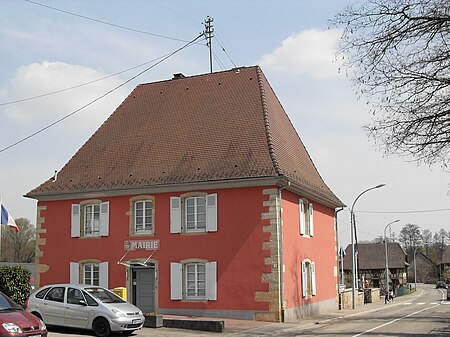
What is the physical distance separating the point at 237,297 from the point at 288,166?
588 cm

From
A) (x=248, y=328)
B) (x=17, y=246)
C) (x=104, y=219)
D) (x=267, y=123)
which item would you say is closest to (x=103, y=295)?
(x=248, y=328)

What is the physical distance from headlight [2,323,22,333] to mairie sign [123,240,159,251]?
12.7 metres

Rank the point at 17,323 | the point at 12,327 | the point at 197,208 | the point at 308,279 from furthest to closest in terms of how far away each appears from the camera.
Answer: the point at 308,279 → the point at 197,208 → the point at 17,323 → the point at 12,327

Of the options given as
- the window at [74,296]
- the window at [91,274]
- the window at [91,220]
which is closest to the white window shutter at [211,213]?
the window at [91,220]

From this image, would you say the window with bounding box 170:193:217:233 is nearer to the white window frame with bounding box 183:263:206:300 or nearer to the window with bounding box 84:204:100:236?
the white window frame with bounding box 183:263:206:300

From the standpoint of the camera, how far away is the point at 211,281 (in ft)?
80.7

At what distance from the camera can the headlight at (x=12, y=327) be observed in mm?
13118

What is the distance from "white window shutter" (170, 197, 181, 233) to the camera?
1008 inches

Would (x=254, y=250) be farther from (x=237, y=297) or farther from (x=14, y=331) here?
(x=14, y=331)

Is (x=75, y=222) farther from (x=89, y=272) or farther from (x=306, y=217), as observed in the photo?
(x=306, y=217)

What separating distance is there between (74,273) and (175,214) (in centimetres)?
569

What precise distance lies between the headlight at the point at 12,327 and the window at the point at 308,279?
15.7 metres

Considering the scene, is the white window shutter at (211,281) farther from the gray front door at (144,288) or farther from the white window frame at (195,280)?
the gray front door at (144,288)

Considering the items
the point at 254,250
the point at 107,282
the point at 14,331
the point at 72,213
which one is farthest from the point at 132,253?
the point at 14,331
